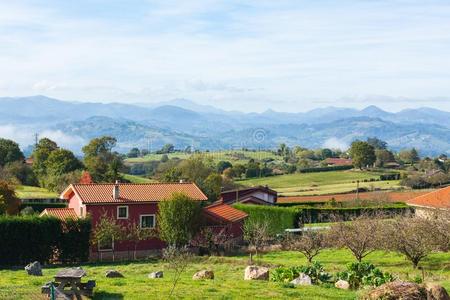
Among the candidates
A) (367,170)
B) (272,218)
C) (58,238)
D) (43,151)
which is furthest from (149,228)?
(367,170)

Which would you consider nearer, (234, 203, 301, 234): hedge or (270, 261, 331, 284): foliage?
(270, 261, 331, 284): foliage

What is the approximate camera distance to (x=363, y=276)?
75.3 ft

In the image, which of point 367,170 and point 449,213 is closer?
point 449,213

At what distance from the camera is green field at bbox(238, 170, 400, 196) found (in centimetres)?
9269

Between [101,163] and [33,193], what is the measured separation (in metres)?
11.9

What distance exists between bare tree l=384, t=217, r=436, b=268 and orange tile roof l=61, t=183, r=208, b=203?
1804 centimetres

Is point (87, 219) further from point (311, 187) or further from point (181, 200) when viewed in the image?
point (311, 187)

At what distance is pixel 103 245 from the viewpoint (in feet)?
136

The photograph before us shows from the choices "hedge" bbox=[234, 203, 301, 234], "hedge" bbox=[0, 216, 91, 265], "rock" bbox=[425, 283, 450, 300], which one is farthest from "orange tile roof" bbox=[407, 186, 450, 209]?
"rock" bbox=[425, 283, 450, 300]

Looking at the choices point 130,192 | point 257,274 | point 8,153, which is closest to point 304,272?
point 257,274

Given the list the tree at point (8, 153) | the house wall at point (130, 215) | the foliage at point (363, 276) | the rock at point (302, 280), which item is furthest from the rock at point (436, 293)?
the tree at point (8, 153)

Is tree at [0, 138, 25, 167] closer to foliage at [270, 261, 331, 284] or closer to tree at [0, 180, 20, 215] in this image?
tree at [0, 180, 20, 215]

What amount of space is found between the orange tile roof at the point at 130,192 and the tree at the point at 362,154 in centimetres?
7724

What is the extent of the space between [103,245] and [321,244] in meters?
15.9
